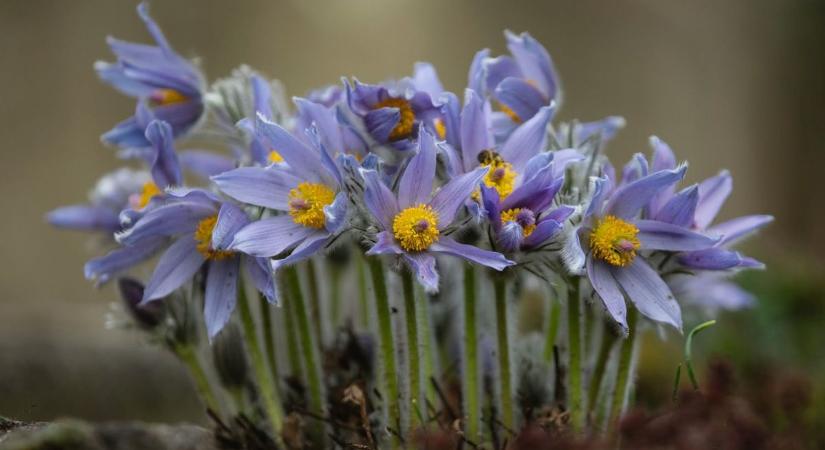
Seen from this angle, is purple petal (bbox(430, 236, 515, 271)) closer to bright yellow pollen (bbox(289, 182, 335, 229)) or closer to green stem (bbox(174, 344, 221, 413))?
bright yellow pollen (bbox(289, 182, 335, 229))

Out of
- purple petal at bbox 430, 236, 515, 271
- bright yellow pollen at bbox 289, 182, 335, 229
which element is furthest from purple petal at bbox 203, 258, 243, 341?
purple petal at bbox 430, 236, 515, 271

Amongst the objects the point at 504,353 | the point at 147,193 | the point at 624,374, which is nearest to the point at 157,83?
the point at 147,193

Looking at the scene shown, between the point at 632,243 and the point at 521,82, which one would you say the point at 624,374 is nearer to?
the point at 632,243

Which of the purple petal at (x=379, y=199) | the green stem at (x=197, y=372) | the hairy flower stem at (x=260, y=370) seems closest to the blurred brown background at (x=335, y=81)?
the green stem at (x=197, y=372)

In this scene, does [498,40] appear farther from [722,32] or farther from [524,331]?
[524,331]

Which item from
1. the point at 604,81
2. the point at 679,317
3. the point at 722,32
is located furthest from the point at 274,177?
the point at 722,32

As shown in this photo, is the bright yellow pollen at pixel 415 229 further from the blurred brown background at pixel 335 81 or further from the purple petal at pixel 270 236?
the blurred brown background at pixel 335 81
